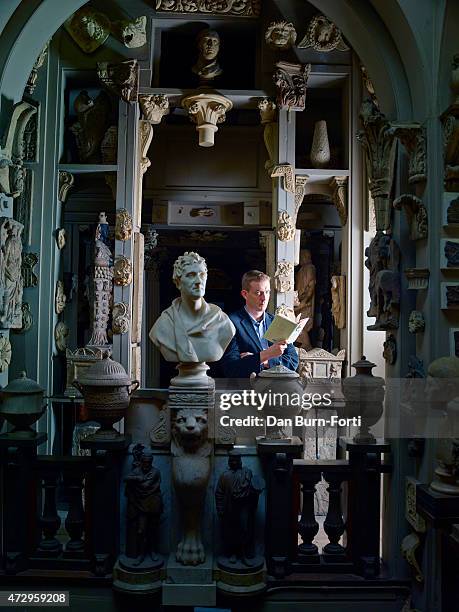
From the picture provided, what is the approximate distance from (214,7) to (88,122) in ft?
3.96

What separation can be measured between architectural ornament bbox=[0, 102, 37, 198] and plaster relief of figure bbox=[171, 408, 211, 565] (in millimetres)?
1340

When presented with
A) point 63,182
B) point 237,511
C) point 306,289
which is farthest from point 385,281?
point 63,182

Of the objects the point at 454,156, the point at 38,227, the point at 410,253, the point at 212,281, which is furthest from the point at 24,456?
the point at 212,281

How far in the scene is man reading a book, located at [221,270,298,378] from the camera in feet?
10.3

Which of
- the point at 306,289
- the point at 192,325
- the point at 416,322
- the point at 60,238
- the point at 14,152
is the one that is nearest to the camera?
the point at 416,322

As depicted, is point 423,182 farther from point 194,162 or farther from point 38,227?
point 194,162

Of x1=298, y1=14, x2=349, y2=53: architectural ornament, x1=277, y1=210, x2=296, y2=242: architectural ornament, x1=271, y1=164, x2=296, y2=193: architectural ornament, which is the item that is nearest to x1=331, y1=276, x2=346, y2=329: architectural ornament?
x1=277, y1=210, x2=296, y2=242: architectural ornament

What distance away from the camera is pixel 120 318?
4047 mm

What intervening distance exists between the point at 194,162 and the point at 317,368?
6.91ft

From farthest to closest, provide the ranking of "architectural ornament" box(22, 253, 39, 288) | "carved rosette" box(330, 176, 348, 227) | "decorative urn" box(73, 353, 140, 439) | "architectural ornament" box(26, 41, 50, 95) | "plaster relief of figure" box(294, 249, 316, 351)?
"plaster relief of figure" box(294, 249, 316, 351) < "carved rosette" box(330, 176, 348, 227) < "architectural ornament" box(22, 253, 39, 288) < "architectural ornament" box(26, 41, 50, 95) < "decorative urn" box(73, 353, 140, 439)

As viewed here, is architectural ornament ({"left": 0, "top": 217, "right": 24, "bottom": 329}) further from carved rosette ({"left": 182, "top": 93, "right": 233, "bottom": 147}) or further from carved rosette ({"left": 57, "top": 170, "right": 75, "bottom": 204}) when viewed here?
carved rosette ({"left": 182, "top": 93, "right": 233, "bottom": 147})

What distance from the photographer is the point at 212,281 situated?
6629 mm

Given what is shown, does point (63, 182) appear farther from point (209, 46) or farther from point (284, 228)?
point (284, 228)

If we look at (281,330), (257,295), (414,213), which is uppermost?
(414,213)
